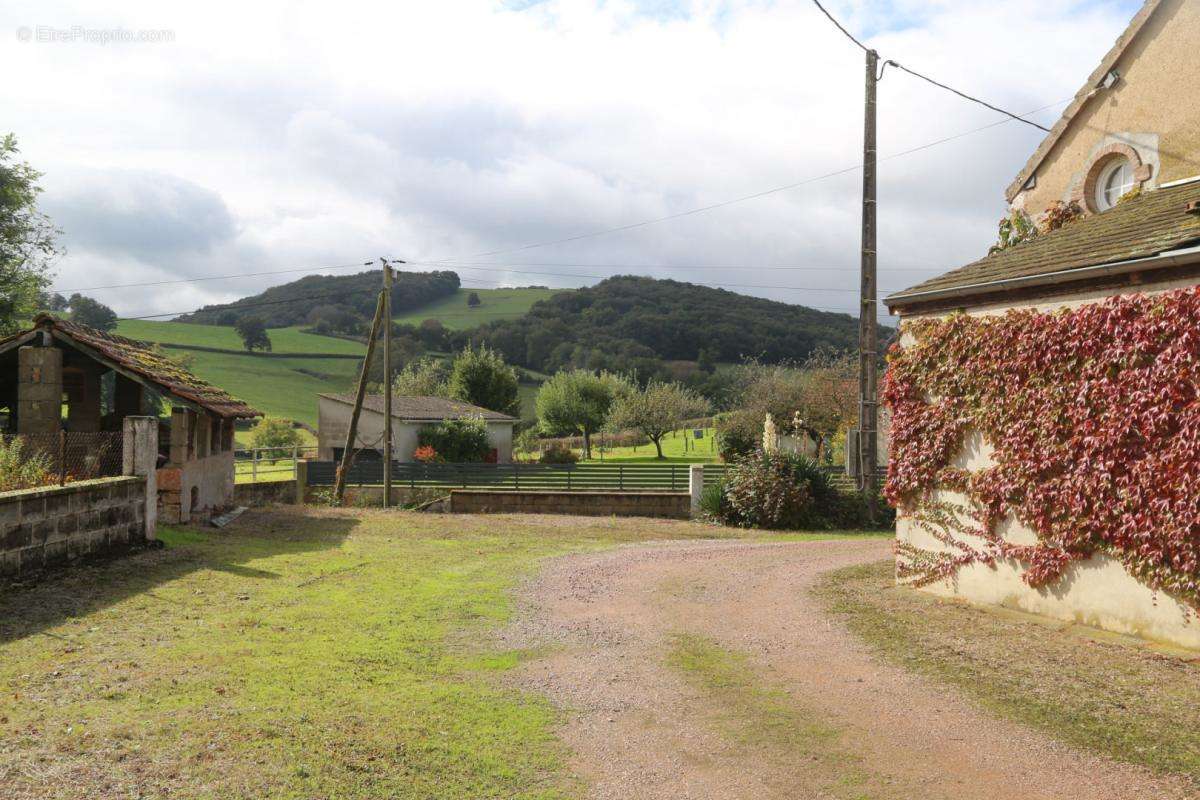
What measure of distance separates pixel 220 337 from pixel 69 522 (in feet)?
293

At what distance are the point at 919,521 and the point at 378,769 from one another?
8.48 meters

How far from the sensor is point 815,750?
6.10 metres

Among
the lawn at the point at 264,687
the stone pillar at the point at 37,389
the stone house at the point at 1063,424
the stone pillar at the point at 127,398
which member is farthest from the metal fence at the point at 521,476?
the stone house at the point at 1063,424

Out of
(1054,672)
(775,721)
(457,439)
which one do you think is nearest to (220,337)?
(457,439)

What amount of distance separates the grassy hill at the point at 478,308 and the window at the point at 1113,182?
95.3m

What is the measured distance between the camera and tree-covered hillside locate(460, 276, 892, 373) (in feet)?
326

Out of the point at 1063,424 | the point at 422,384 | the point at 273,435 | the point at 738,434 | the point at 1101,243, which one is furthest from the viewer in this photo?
the point at 422,384

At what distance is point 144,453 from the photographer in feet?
47.5

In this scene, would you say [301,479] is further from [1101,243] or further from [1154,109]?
[1101,243]

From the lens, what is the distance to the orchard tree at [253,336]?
301 ft

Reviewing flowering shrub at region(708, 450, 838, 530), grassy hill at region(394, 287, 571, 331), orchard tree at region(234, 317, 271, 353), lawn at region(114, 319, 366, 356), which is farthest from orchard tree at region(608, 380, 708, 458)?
grassy hill at region(394, 287, 571, 331)

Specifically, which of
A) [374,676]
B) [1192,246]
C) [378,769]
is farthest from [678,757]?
[1192,246]

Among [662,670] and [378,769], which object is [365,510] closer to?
[662,670]

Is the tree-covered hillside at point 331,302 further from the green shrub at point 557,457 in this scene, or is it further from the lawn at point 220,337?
the green shrub at point 557,457
